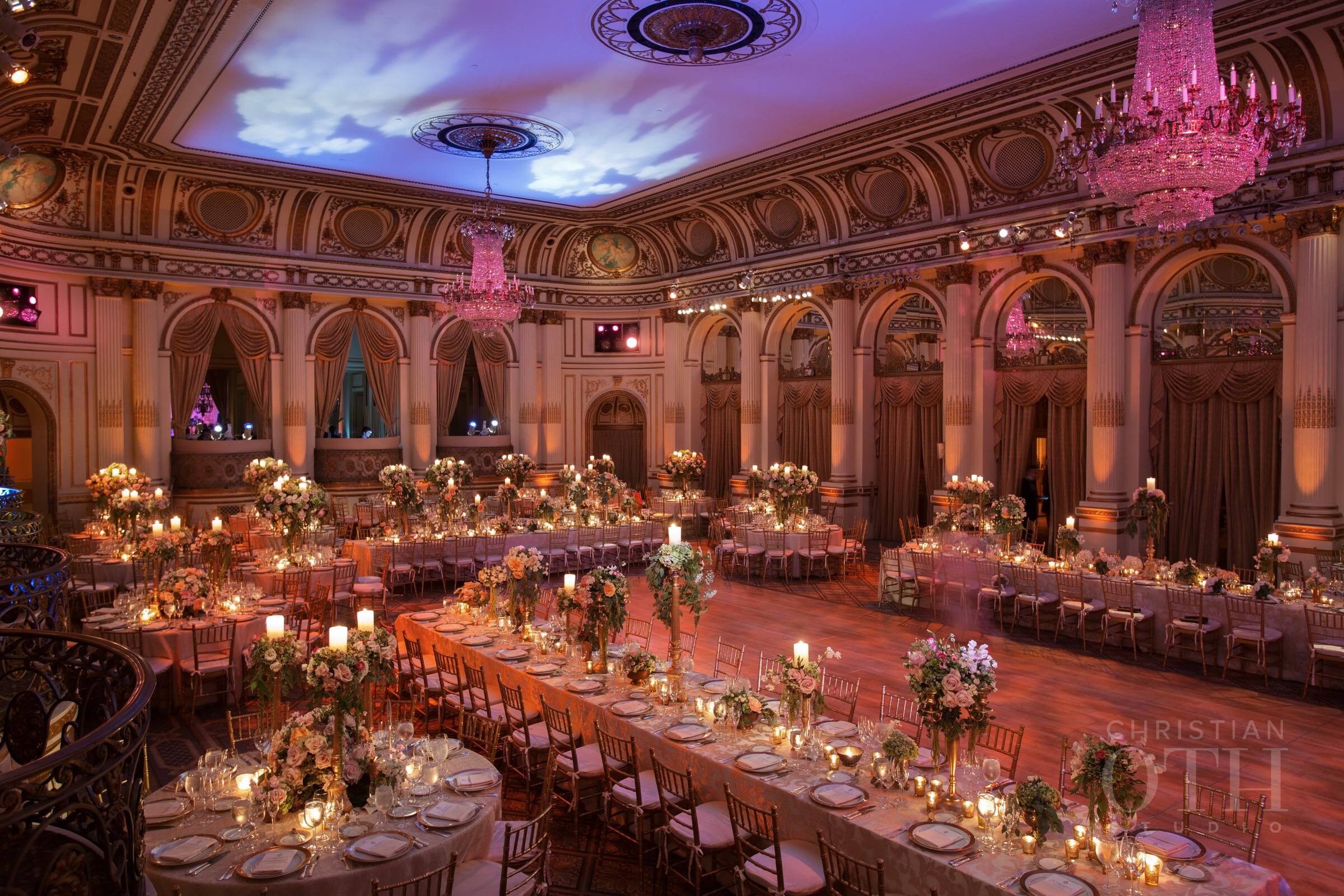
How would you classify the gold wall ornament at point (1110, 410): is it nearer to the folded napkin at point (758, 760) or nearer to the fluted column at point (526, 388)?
the folded napkin at point (758, 760)

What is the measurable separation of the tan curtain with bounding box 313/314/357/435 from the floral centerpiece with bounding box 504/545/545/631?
462 inches

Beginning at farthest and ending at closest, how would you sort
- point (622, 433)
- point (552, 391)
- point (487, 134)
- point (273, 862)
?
point (622, 433)
point (552, 391)
point (487, 134)
point (273, 862)

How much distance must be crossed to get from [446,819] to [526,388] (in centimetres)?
1625

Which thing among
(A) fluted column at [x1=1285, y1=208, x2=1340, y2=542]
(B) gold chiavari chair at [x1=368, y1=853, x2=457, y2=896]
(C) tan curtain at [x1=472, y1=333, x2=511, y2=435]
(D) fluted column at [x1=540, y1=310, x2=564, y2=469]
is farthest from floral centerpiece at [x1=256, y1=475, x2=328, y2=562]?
(A) fluted column at [x1=1285, y1=208, x2=1340, y2=542]

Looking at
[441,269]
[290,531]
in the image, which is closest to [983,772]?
[290,531]

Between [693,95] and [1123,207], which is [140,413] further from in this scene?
[1123,207]

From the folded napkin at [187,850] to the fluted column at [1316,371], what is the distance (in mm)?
11983

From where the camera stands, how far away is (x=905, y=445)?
56.0ft

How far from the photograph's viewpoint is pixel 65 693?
4.53 m

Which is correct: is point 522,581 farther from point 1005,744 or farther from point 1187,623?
point 1187,623

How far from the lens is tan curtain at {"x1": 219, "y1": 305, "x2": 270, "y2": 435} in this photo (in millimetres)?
16953

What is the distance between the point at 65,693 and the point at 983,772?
477cm

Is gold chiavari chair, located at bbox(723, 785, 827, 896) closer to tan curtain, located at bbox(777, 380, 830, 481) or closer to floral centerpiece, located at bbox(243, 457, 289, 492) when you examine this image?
floral centerpiece, located at bbox(243, 457, 289, 492)

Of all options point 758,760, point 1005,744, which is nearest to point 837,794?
point 758,760
